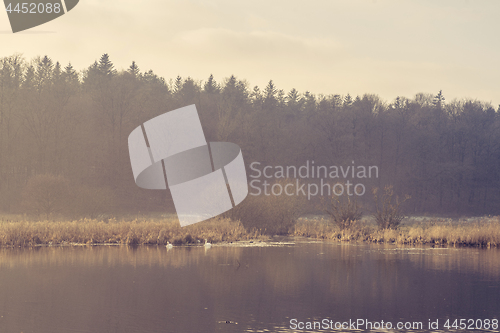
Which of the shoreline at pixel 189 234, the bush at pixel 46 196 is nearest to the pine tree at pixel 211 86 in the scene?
the bush at pixel 46 196

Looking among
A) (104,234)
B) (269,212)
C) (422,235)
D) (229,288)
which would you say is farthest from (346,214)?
(229,288)

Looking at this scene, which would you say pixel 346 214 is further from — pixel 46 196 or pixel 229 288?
pixel 46 196

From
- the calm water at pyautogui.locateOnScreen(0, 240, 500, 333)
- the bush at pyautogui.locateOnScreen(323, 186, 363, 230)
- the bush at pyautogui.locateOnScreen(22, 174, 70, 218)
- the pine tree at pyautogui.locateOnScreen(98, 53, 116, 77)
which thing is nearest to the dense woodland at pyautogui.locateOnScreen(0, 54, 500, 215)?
the pine tree at pyautogui.locateOnScreen(98, 53, 116, 77)

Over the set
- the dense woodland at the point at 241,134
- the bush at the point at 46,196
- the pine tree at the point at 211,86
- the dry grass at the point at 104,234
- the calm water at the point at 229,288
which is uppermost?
the pine tree at the point at 211,86

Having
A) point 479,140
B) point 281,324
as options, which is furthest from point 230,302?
point 479,140

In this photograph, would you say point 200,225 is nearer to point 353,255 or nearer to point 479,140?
point 353,255

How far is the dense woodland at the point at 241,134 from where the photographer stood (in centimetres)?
5809

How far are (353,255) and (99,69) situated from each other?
204 ft

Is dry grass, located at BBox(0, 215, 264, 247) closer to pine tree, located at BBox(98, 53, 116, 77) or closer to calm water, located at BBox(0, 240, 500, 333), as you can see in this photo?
calm water, located at BBox(0, 240, 500, 333)

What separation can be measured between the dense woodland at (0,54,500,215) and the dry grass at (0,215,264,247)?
24699mm

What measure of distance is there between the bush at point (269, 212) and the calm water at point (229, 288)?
311 inches

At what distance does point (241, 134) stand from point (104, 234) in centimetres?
3841

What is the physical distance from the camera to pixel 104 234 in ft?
96.8

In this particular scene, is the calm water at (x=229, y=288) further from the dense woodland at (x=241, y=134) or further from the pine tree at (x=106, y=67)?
the pine tree at (x=106, y=67)
